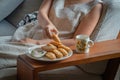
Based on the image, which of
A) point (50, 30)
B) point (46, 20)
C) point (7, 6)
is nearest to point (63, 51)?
point (50, 30)

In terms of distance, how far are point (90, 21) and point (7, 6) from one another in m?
1.19

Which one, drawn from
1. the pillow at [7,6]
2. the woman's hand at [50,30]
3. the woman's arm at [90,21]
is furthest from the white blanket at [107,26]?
the pillow at [7,6]

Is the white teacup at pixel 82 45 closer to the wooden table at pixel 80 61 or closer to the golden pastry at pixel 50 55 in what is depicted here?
the wooden table at pixel 80 61

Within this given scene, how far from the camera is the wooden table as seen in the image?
1.34 m

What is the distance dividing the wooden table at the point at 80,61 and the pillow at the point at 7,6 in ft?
3.65

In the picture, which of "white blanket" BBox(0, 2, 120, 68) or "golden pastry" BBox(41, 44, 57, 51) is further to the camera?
"white blanket" BBox(0, 2, 120, 68)

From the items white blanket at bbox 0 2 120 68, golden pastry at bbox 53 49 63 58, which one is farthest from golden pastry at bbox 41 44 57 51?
white blanket at bbox 0 2 120 68

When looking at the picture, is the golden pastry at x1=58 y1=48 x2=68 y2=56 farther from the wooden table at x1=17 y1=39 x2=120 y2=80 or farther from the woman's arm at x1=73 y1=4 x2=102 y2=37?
the woman's arm at x1=73 y1=4 x2=102 y2=37

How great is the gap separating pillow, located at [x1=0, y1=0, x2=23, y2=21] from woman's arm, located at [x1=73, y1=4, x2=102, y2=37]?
1.07 metres

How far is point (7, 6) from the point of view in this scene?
2.62m

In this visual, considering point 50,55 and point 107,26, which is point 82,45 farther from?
point 107,26

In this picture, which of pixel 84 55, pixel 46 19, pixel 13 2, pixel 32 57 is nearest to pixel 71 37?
pixel 46 19

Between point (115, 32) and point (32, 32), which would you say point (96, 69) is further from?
point (32, 32)

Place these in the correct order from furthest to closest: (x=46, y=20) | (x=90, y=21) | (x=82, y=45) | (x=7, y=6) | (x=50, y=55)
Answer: (x=7, y=6)
(x=46, y=20)
(x=90, y=21)
(x=82, y=45)
(x=50, y=55)
